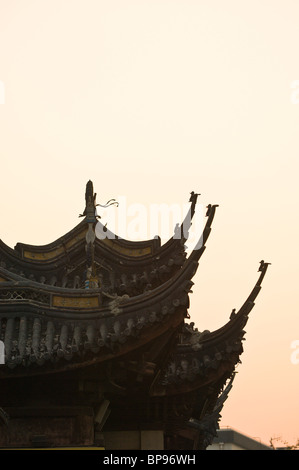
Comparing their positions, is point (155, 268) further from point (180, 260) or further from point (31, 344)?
point (31, 344)

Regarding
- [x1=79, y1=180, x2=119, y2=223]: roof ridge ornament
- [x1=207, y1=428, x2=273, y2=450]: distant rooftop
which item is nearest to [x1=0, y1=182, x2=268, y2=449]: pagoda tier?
[x1=79, y1=180, x2=119, y2=223]: roof ridge ornament

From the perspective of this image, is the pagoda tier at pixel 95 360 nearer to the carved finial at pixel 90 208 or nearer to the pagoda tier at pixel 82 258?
the carved finial at pixel 90 208

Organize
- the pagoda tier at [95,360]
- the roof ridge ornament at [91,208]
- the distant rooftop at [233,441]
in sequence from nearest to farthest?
the pagoda tier at [95,360] < the roof ridge ornament at [91,208] < the distant rooftop at [233,441]

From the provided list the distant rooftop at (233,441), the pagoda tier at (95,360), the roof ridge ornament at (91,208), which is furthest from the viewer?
the distant rooftop at (233,441)

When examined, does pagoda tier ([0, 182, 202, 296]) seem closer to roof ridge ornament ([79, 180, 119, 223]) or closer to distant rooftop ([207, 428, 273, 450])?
roof ridge ornament ([79, 180, 119, 223])

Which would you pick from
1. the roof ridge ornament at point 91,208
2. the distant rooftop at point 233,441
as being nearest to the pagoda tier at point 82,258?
the roof ridge ornament at point 91,208

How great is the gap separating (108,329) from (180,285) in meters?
1.27

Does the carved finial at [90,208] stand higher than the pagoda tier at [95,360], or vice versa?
the carved finial at [90,208]

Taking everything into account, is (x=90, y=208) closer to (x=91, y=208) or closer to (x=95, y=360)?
(x=91, y=208)

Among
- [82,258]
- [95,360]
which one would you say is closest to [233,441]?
[82,258]

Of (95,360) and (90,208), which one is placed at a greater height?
(90,208)

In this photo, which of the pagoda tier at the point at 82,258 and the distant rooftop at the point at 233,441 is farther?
the distant rooftop at the point at 233,441

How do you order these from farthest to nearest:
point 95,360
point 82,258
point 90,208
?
point 82,258
point 90,208
point 95,360

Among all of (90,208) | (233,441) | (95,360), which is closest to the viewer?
(95,360)
